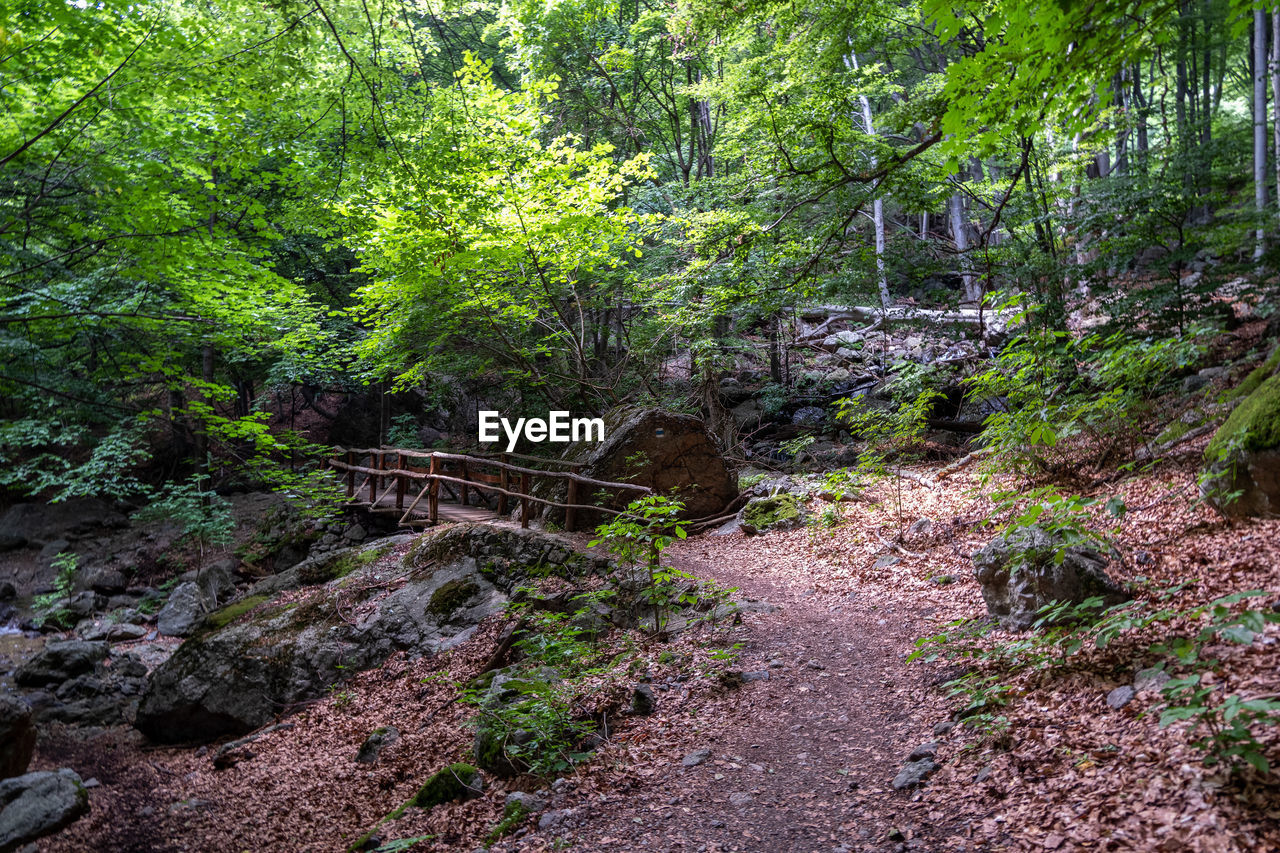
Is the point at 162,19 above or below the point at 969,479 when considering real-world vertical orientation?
above

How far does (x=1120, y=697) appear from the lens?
2.88m

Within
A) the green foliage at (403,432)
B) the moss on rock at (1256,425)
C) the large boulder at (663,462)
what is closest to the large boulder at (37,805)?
the large boulder at (663,462)

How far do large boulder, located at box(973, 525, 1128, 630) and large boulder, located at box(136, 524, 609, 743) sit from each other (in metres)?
3.85

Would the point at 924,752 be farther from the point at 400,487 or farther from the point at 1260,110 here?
the point at 1260,110

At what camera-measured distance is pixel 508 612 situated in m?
6.76

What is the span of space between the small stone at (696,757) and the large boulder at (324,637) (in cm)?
319

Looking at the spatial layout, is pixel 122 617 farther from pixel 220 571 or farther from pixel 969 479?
pixel 969 479

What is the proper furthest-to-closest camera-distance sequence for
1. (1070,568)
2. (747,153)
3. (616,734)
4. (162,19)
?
(747,153), (162,19), (616,734), (1070,568)

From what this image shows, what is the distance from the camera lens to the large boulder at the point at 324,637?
713cm

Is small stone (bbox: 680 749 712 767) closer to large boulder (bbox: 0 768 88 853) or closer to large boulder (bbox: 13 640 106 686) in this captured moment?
large boulder (bbox: 0 768 88 853)

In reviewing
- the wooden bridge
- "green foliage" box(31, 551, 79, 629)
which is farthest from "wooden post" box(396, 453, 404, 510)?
"green foliage" box(31, 551, 79, 629)

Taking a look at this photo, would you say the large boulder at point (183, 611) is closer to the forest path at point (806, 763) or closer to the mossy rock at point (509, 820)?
the mossy rock at point (509, 820)

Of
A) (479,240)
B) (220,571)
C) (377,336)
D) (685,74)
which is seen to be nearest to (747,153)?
(479,240)

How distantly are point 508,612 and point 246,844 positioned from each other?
2.76 metres
